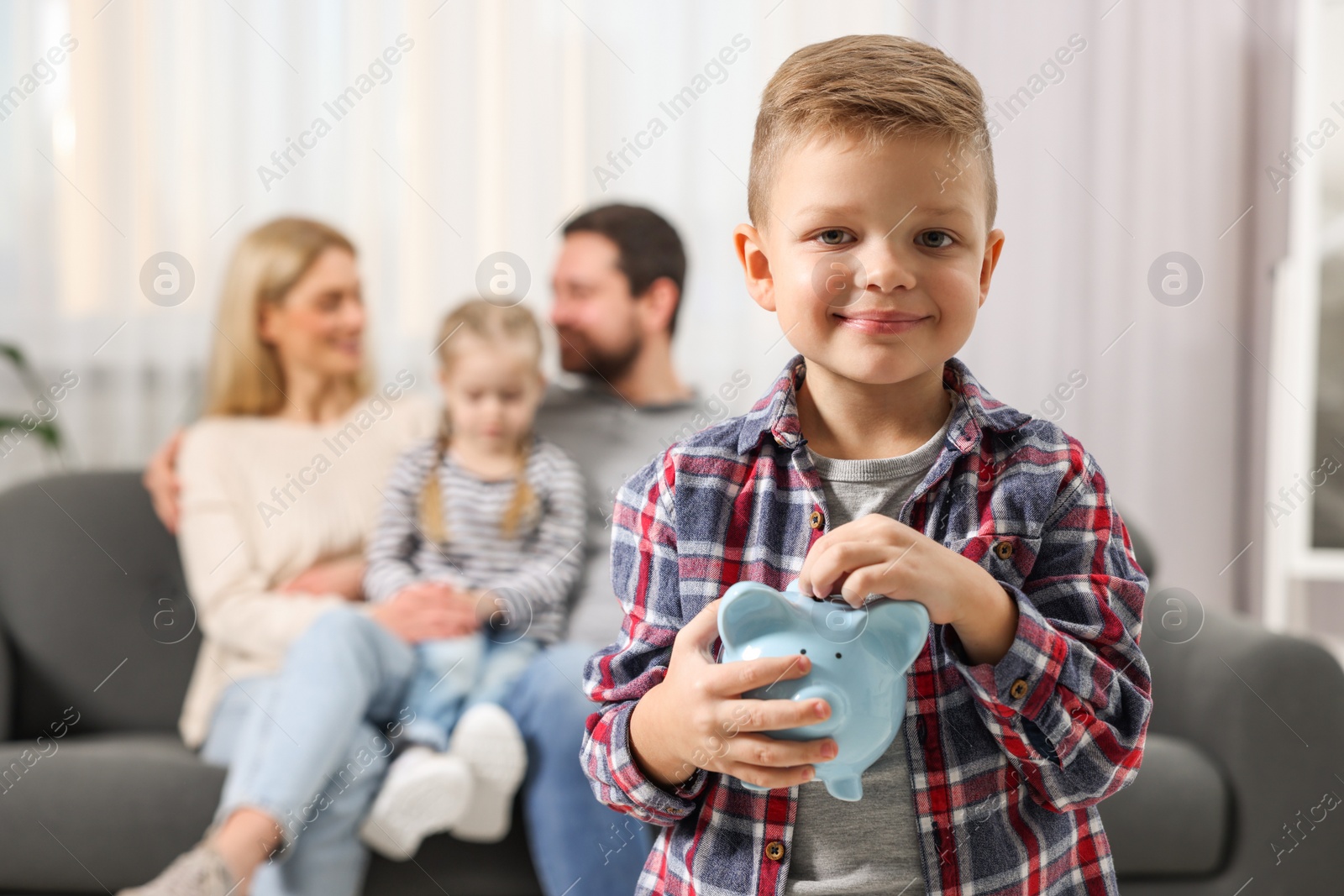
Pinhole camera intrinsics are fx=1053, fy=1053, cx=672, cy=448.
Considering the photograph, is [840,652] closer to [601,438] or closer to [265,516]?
A: [601,438]

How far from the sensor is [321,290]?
1.84 meters

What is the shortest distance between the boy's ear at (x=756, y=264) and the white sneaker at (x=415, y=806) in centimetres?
89

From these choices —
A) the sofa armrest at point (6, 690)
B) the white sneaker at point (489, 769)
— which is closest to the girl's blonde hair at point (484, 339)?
the white sneaker at point (489, 769)

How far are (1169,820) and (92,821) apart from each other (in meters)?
1.40

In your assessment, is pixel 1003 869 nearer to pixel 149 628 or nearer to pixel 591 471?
pixel 591 471

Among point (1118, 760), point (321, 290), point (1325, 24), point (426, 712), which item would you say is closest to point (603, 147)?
point (321, 290)

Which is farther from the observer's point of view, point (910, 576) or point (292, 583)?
point (292, 583)

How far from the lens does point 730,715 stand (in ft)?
1.77

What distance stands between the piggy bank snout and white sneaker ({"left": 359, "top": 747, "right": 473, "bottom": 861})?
0.90m

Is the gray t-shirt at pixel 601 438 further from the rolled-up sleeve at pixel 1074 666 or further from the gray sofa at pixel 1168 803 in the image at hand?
the rolled-up sleeve at pixel 1074 666

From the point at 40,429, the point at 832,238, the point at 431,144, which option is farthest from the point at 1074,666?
the point at 40,429

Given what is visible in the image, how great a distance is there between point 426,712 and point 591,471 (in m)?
0.49

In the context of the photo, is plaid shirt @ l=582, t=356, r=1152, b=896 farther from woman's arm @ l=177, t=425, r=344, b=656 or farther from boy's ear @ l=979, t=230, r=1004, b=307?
woman's arm @ l=177, t=425, r=344, b=656

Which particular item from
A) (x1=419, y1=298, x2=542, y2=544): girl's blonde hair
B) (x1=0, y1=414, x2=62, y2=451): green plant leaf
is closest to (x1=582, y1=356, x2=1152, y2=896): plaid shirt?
(x1=419, y1=298, x2=542, y2=544): girl's blonde hair
